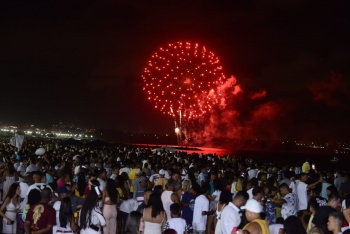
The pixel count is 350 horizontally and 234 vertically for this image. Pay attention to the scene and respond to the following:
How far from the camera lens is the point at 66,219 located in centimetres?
859

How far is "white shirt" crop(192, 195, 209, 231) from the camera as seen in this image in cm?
1062

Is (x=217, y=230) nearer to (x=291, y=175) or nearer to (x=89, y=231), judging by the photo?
(x=89, y=231)

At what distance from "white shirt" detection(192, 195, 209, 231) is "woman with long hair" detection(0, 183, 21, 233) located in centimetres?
414

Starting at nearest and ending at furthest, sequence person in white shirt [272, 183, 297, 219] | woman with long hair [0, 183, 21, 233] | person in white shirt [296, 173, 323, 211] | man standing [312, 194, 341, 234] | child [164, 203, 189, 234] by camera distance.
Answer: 1. man standing [312, 194, 341, 234]
2. child [164, 203, 189, 234]
3. woman with long hair [0, 183, 21, 233]
4. person in white shirt [272, 183, 297, 219]
5. person in white shirt [296, 173, 323, 211]

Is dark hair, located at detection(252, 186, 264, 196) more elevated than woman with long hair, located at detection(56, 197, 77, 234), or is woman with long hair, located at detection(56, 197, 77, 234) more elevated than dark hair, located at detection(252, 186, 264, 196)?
dark hair, located at detection(252, 186, 264, 196)

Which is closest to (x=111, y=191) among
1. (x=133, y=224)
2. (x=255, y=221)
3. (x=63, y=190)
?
(x=63, y=190)

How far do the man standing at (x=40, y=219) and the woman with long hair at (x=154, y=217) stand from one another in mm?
1680

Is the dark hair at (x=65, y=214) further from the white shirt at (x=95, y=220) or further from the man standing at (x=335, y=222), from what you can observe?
the man standing at (x=335, y=222)

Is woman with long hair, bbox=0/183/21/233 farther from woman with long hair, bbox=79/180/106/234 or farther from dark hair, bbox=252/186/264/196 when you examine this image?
dark hair, bbox=252/186/264/196

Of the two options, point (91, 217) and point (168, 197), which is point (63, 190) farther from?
point (91, 217)

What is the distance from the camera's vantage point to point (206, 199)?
10.7m

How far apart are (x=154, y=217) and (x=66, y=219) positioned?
5.72ft

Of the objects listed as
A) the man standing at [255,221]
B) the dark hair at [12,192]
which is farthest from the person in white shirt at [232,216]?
the dark hair at [12,192]

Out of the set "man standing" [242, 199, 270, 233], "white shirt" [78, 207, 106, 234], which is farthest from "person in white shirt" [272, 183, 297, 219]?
"white shirt" [78, 207, 106, 234]
